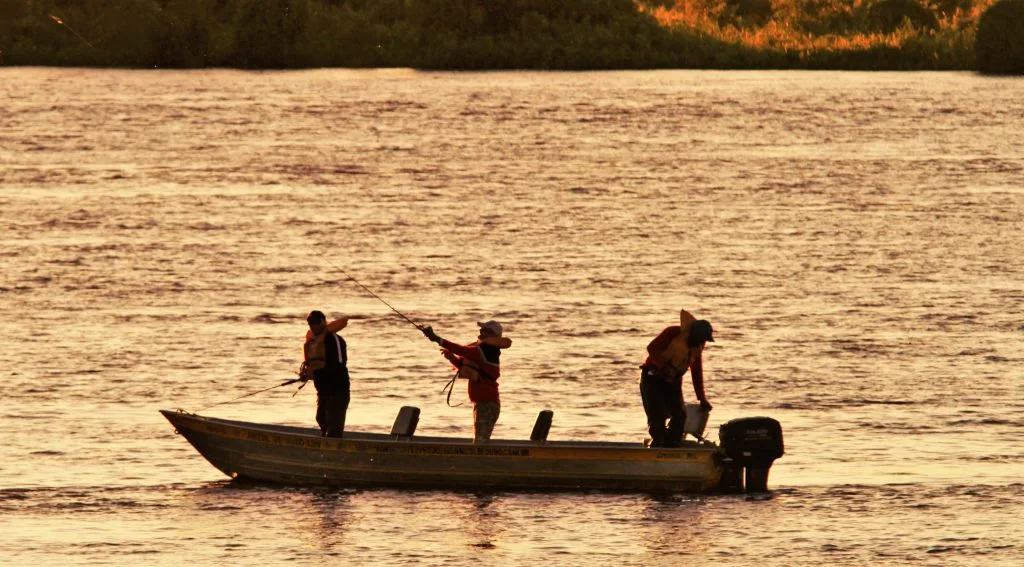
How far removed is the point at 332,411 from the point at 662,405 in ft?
13.8

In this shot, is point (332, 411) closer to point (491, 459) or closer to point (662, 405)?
point (491, 459)

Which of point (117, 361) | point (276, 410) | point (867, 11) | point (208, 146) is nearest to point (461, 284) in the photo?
point (117, 361)

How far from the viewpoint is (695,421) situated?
87.6 feet

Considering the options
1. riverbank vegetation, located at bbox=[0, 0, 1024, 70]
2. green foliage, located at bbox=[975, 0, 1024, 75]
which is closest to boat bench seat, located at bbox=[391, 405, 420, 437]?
green foliage, located at bbox=[975, 0, 1024, 75]

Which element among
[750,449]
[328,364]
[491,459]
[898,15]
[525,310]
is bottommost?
[525,310]

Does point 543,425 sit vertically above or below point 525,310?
above

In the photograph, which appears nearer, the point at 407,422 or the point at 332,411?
the point at 332,411

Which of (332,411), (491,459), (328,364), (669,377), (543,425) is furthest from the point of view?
(332,411)

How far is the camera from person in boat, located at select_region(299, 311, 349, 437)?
26.7 metres

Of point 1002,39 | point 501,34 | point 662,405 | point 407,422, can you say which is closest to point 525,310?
point 407,422

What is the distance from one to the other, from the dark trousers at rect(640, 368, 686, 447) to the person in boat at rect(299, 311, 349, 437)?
12.5ft

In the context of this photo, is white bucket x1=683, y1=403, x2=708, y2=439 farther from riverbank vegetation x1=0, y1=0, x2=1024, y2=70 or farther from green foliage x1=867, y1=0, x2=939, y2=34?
green foliage x1=867, y1=0, x2=939, y2=34

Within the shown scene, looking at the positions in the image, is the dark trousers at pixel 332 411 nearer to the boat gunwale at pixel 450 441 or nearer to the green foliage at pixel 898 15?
the boat gunwale at pixel 450 441

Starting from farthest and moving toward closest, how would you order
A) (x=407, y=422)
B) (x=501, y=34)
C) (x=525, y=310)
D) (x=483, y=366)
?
(x=501, y=34) < (x=525, y=310) < (x=407, y=422) < (x=483, y=366)
